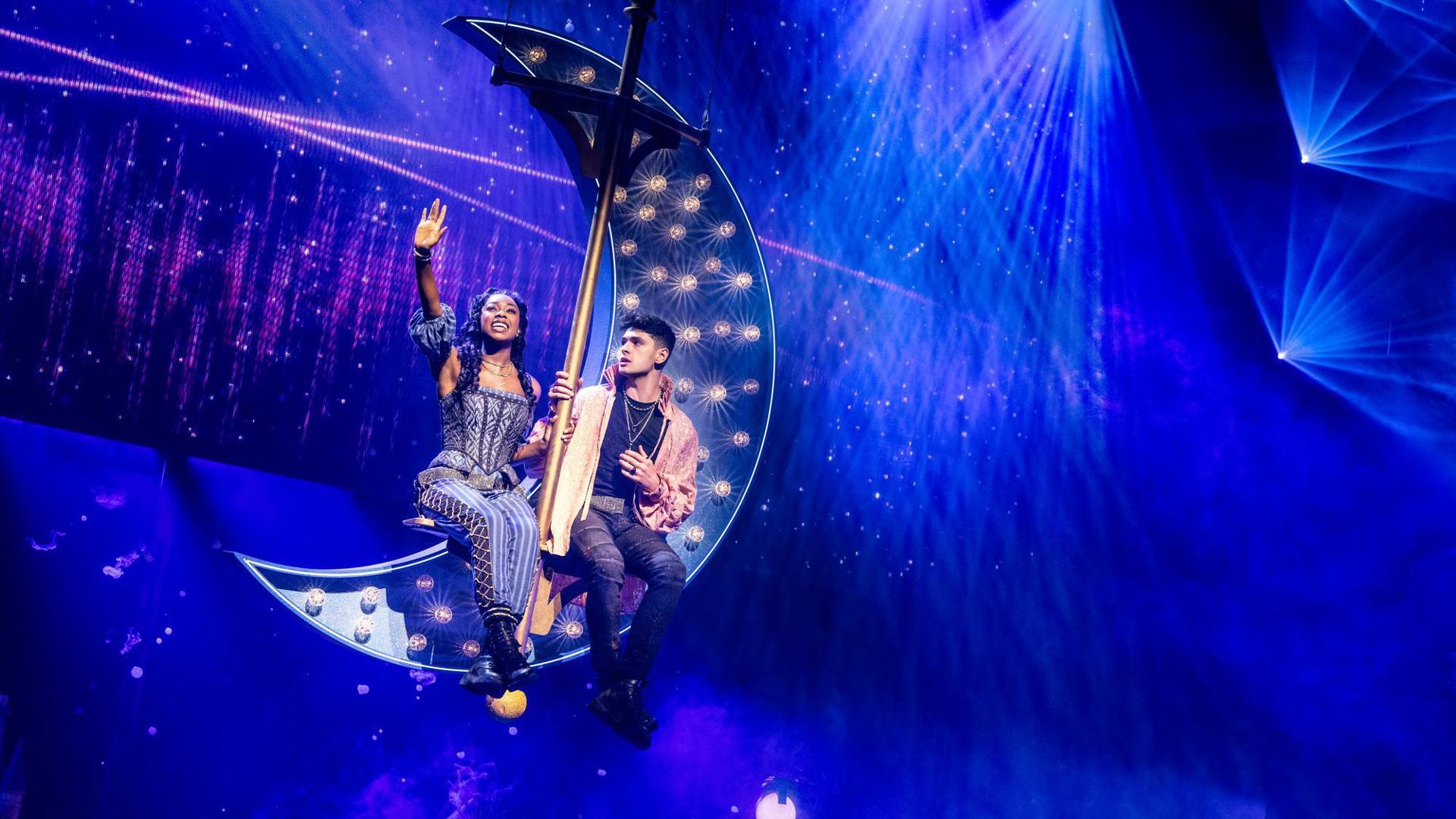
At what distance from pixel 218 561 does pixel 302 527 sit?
0.33 m

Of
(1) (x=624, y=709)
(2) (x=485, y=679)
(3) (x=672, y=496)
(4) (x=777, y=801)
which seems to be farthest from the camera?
(4) (x=777, y=801)

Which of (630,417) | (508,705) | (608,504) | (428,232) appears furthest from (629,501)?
(428,232)

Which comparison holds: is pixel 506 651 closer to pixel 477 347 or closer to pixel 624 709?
pixel 624 709

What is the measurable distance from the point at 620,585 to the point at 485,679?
2.45ft

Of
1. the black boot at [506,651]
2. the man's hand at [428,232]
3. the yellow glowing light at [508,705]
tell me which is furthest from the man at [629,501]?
the man's hand at [428,232]

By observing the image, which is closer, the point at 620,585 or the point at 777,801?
the point at 620,585

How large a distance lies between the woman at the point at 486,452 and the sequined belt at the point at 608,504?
1.30ft

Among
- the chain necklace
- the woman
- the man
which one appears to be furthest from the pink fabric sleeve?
the woman

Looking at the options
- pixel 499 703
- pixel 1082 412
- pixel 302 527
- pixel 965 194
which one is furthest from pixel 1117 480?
pixel 302 527

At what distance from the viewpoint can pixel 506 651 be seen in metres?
3.86

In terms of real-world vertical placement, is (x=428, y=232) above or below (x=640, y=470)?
above

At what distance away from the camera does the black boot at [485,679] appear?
384 centimetres

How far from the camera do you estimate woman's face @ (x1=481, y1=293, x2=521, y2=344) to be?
424cm

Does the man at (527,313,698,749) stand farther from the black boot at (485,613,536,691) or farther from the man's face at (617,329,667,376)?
the black boot at (485,613,536,691)
